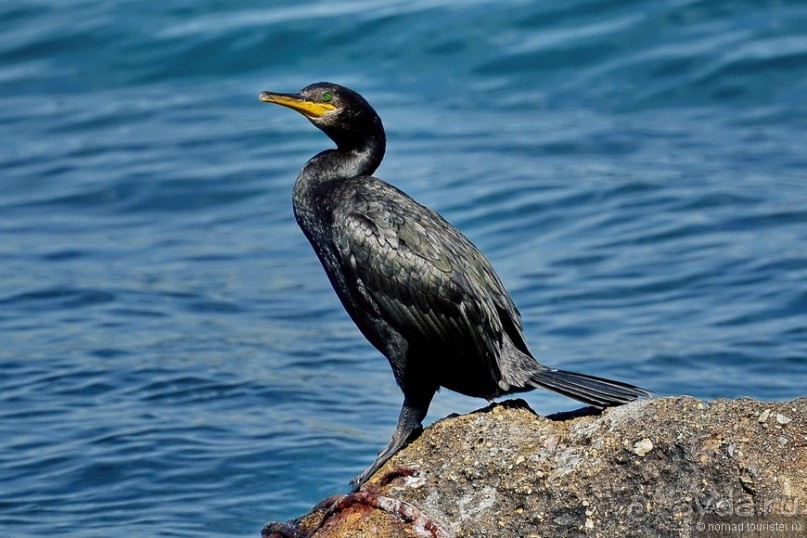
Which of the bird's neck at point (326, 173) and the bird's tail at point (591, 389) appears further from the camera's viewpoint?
the bird's neck at point (326, 173)

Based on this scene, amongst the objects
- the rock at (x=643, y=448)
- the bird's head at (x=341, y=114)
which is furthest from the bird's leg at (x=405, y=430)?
the bird's head at (x=341, y=114)

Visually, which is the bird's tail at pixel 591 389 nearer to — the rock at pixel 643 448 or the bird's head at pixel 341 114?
the rock at pixel 643 448

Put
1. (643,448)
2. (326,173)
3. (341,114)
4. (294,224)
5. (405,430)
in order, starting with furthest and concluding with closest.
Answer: (294,224), (341,114), (326,173), (405,430), (643,448)

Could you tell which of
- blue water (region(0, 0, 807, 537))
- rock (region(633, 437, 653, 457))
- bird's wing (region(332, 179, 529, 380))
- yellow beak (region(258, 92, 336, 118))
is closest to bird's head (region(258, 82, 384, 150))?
yellow beak (region(258, 92, 336, 118))

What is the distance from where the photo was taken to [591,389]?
4812 mm

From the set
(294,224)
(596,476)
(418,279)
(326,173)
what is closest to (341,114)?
(326,173)

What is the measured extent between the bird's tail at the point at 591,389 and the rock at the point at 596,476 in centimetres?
11

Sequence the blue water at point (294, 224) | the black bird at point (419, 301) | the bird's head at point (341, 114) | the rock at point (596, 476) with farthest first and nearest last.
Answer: the blue water at point (294, 224) → the bird's head at point (341, 114) → the black bird at point (419, 301) → the rock at point (596, 476)

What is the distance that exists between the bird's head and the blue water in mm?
2313

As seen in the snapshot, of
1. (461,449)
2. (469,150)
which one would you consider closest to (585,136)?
(469,150)

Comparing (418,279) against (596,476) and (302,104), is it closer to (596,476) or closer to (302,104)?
(302,104)

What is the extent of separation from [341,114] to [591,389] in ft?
5.61

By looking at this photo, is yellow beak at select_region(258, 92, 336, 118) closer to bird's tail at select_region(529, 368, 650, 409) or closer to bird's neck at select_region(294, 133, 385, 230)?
bird's neck at select_region(294, 133, 385, 230)

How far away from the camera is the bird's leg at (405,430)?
16.3 ft
